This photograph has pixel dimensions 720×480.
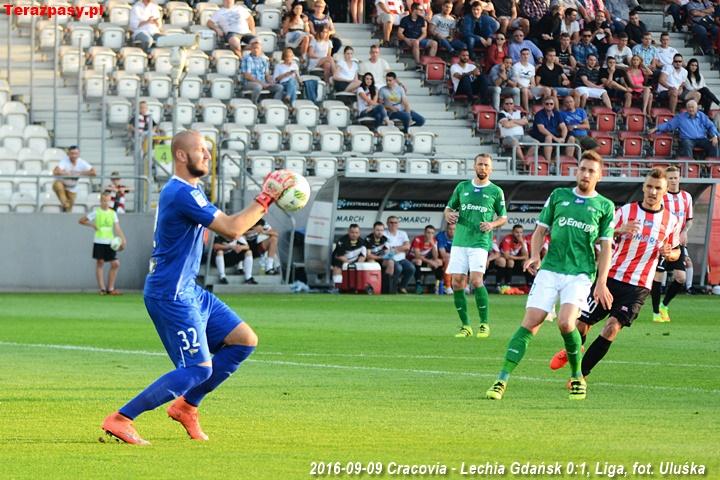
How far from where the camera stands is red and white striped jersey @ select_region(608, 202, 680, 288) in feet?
43.3

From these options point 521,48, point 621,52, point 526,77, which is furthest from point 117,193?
point 621,52

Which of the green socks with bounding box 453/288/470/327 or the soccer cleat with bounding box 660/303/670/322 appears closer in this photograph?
the green socks with bounding box 453/288/470/327

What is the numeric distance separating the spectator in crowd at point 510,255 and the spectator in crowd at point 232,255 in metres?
5.27

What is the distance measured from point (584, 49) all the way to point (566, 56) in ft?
2.06

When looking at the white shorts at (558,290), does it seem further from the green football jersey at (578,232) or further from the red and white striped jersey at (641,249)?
the red and white striped jersey at (641,249)

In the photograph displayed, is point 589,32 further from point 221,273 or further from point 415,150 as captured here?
point 221,273

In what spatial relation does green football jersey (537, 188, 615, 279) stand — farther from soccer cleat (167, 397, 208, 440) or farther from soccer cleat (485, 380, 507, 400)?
soccer cleat (167, 397, 208, 440)

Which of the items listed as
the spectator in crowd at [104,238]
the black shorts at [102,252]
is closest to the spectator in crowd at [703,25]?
the spectator in crowd at [104,238]

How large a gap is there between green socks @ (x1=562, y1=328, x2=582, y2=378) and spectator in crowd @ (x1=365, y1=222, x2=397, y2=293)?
1807cm

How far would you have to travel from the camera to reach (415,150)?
110ft

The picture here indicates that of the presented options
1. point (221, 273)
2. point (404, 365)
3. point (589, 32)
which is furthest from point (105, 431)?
point (589, 32)

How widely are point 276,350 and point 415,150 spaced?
17.9 metres

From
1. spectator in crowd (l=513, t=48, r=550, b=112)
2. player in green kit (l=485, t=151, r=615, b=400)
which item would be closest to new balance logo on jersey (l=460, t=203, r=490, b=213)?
player in green kit (l=485, t=151, r=615, b=400)

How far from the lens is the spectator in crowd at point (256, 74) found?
33.2m
